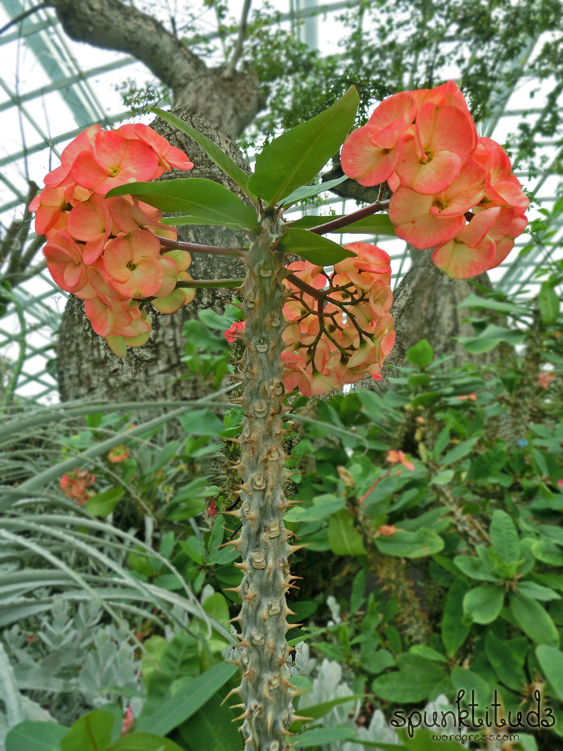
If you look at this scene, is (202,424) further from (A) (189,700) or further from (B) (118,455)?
(B) (118,455)

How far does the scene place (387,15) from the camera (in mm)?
2533

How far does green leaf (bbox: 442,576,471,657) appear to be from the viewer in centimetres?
90

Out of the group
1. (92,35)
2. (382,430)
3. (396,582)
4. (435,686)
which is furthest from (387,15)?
(435,686)

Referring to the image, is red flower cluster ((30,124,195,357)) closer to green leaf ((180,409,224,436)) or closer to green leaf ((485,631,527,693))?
green leaf ((180,409,224,436))

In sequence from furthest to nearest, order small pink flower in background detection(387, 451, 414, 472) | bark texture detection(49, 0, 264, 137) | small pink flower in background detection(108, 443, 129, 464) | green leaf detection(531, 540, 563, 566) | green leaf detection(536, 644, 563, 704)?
1. small pink flower in background detection(108, 443, 129, 464)
2. small pink flower in background detection(387, 451, 414, 472)
3. green leaf detection(531, 540, 563, 566)
4. green leaf detection(536, 644, 563, 704)
5. bark texture detection(49, 0, 264, 137)

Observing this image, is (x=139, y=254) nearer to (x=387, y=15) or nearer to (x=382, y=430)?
(x=382, y=430)

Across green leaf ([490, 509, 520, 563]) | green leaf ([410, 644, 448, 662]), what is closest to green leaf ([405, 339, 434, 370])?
green leaf ([490, 509, 520, 563])

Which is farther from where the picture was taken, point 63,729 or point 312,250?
point 63,729

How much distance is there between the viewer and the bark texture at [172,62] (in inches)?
21.3

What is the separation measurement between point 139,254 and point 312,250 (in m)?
0.10

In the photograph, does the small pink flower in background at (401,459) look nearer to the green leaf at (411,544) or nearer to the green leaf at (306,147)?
the green leaf at (411,544)

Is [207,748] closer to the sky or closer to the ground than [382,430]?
closer to the ground

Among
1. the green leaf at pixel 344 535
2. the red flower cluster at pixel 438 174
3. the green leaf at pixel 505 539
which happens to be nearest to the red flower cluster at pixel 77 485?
the green leaf at pixel 344 535

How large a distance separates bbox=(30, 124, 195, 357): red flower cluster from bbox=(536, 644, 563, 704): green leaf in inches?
30.3
